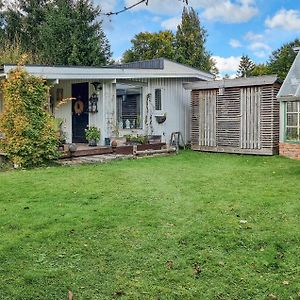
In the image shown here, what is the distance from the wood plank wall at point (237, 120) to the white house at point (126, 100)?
1.05 metres

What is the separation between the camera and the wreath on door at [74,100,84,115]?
48.6 ft

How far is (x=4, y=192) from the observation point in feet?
23.8

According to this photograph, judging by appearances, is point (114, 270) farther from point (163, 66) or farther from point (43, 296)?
point (163, 66)

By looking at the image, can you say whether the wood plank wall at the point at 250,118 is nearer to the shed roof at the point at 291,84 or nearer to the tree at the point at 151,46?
the shed roof at the point at 291,84

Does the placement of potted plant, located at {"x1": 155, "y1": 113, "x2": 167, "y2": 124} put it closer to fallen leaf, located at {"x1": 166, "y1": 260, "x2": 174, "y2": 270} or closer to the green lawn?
the green lawn

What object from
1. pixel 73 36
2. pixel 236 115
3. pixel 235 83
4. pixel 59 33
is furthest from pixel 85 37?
pixel 236 115

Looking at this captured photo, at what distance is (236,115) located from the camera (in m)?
14.3

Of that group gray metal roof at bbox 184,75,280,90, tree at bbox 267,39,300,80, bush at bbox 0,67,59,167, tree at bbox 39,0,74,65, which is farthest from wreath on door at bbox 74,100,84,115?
A: tree at bbox 267,39,300,80

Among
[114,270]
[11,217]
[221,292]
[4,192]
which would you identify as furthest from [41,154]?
[221,292]

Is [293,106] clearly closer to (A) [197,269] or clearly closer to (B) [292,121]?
(B) [292,121]

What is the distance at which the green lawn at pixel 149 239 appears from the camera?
372 centimetres

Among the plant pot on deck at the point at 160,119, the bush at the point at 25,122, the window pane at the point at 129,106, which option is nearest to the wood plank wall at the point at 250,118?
the plant pot on deck at the point at 160,119

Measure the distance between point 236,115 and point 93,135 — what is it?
4936mm

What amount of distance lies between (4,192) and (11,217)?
1.79m
